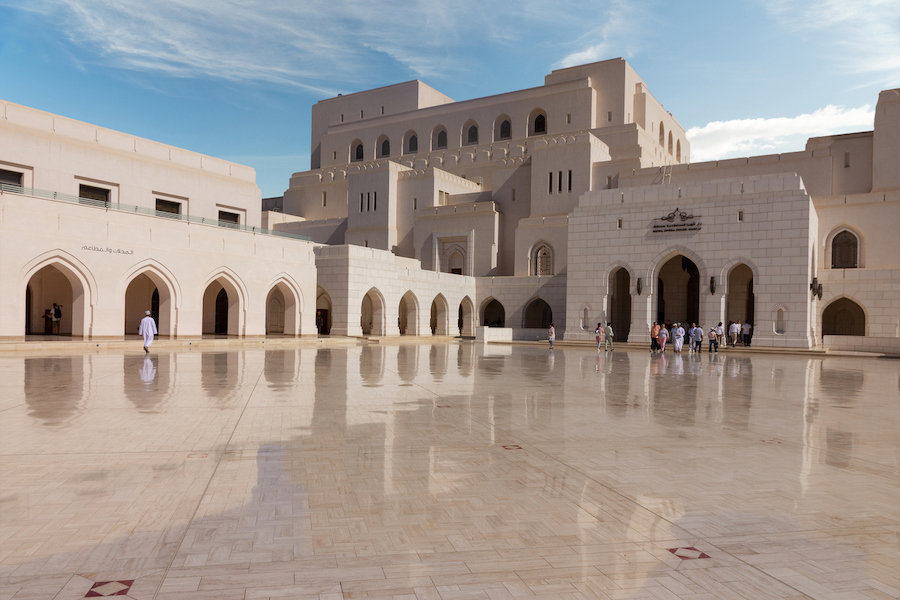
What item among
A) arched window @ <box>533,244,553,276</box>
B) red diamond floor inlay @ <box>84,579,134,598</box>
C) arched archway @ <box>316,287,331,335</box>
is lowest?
red diamond floor inlay @ <box>84,579,134,598</box>

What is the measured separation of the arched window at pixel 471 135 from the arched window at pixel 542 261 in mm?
15775

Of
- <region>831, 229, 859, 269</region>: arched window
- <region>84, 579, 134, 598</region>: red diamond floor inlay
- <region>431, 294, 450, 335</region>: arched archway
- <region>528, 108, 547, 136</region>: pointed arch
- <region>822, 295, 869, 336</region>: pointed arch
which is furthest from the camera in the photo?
<region>528, 108, 547, 136</region>: pointed arch

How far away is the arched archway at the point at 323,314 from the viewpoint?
112ft

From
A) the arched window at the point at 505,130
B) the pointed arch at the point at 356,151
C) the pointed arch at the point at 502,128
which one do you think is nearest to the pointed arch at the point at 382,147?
the pointed arch at the point at 356,151

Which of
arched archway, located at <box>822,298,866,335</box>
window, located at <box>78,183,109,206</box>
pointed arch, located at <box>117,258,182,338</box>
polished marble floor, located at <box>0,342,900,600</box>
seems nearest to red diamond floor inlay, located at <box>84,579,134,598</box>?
polished marble floor, located at <box>0,342,900,600</box>

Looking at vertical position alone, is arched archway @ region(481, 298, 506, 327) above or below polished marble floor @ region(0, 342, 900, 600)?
above

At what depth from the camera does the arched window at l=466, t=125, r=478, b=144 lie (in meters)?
51.5

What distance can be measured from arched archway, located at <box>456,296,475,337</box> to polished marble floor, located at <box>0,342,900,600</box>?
2815cm

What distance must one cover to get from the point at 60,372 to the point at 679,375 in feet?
43.7

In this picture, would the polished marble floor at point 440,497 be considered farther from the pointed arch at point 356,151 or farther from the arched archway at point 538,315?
the pointed arch at point 356,151

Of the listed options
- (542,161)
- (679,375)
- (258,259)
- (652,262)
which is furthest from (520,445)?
(542,161)

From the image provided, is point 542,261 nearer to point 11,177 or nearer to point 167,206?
point 167,206

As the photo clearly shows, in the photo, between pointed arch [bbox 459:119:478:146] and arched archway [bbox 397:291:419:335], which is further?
pointed arch [bbox 459:119:478:146]

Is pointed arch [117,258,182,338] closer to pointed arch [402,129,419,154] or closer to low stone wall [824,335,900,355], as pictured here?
low stone wall [824,335,900,355]
